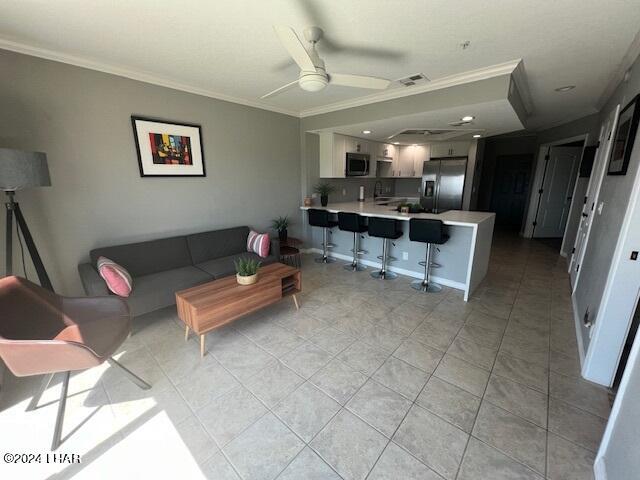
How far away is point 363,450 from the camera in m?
1.48

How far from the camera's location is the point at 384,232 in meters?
3.64

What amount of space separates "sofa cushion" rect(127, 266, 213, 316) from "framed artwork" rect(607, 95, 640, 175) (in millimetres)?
4027

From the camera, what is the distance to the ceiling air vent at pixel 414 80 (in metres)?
2.83

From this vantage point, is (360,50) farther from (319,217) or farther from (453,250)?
(453,250)

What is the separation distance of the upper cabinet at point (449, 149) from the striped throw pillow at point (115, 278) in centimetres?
632

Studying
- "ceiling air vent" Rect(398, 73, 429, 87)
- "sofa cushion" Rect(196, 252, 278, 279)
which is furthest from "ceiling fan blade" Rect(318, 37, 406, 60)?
"sofa cushion" Rect(196, 252, 278, 279)

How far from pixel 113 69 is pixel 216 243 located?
211cm

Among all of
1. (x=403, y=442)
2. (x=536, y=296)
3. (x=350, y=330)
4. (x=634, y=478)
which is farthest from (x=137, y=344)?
(x=536, y=296)

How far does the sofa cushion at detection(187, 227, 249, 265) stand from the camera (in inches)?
133

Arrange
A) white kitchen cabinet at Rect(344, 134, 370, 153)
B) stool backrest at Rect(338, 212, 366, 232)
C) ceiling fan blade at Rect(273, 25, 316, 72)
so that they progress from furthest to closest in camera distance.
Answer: white kitchen cabinet at Rect(344, 134, 370, 153)
stool backrest at Rect(338, 212, 366, 232)
ceiling fan blade at Rect(273, 25, 316, 72)

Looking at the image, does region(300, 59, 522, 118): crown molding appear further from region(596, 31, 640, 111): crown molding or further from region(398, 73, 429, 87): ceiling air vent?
region(596, 31, 640, 111): crown molding

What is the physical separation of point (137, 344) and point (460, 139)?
644cm

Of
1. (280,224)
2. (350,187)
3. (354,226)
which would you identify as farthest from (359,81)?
(350,187)

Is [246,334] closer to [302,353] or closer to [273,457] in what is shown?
[302,353]
